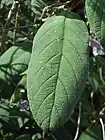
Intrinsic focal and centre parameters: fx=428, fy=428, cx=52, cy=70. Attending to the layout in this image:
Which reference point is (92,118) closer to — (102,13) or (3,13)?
(3,13)

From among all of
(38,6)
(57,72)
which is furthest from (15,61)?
(57,72)

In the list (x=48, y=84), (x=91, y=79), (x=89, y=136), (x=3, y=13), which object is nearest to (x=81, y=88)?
(x=48, y=84)

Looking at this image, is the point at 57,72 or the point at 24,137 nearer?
the point at 57,72

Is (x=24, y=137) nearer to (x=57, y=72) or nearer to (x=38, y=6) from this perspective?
(x=38, y=6)

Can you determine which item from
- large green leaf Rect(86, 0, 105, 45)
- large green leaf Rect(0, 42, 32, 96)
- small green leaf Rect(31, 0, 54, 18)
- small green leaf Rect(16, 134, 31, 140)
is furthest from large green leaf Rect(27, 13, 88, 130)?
small green leaf Rect(16, 134, 31, 140)

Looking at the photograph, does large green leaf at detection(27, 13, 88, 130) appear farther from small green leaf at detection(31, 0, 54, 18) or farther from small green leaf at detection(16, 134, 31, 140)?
small green leaf at detection(16, 134, 31, 140)

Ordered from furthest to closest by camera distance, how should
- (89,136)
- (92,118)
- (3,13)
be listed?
1. (3,13)
2. (92,118)
3. (89,136)
